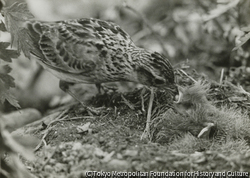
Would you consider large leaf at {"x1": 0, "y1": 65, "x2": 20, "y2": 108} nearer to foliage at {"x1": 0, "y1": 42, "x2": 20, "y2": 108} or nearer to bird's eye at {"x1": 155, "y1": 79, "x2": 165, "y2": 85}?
foliage at {"x1": 0, "y1": 42, "x2": 20, "y2": 108}

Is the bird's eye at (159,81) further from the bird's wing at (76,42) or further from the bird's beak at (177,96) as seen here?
the bird's wing at (76,42)

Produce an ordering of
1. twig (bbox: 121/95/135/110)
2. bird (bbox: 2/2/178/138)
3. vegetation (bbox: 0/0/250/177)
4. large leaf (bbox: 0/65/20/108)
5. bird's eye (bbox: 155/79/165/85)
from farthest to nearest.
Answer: bird (bbox: 2/2/178/138)
twig (bbox: 121/95/135/110)
bird's eye (bbox: 155/79/165/85)
large leaf (bbox: 0/65/20/108)
vegetation (bbox: 0/0/250/177)

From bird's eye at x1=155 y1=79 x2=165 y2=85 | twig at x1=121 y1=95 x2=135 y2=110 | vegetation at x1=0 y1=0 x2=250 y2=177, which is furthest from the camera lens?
twig at x1=121 y1=95 x2=135 y2=110

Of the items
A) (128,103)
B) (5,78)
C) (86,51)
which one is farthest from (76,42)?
(5,78)

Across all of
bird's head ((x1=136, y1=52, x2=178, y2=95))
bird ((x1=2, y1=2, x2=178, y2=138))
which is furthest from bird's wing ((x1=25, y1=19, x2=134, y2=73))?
bird's head ((x1=136, y1=52, x2=178, y2=95))

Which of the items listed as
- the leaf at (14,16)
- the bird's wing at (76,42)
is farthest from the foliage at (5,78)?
the bird's wing at (76,42)

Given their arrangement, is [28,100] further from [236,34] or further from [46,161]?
[236,34]

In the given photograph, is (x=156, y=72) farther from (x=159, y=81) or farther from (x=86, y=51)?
(x=86, y=51)
